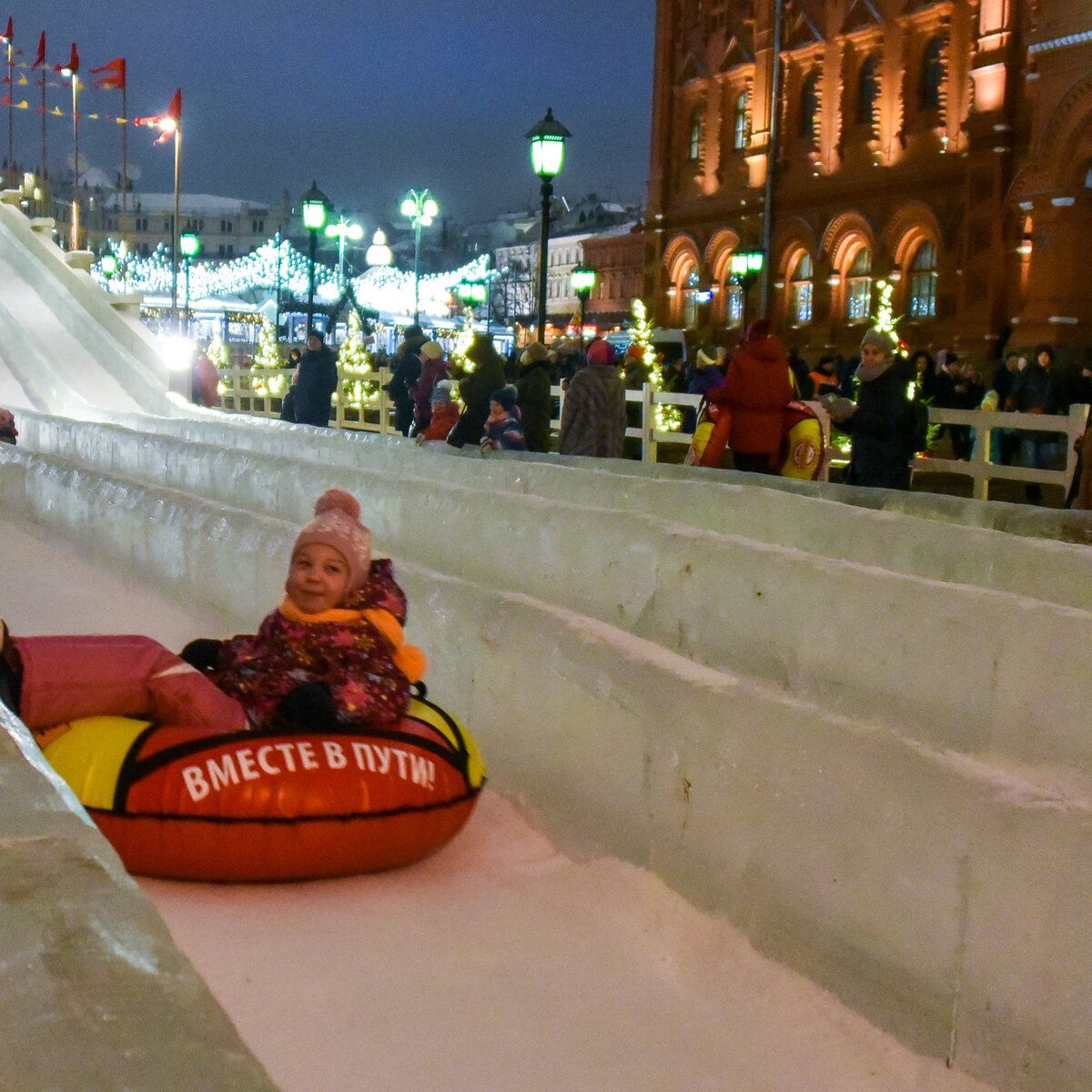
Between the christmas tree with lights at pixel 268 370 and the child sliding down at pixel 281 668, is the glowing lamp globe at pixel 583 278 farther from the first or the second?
the child sliding down at pixel 281 668

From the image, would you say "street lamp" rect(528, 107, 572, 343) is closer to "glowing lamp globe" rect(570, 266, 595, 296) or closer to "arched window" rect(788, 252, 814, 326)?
"glowing lamp globe" rect(570, 266, 595, 296)

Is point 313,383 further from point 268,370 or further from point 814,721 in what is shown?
point 814,721

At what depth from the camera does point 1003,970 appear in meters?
3.22

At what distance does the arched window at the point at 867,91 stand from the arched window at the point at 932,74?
71.8 inches

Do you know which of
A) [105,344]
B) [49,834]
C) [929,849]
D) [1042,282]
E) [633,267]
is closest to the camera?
[49,834]

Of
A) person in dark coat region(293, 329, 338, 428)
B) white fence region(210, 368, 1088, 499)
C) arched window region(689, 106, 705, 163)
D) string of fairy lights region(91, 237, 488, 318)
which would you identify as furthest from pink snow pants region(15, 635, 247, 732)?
string of fairy lights region(91, 237, 488, 318)

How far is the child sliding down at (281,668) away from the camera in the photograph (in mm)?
4562

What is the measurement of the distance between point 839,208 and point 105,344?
20.7 meters

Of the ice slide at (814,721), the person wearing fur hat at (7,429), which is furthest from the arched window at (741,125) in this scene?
the ice slide at (814,721)

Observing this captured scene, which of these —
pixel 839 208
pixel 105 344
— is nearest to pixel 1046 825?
pixel 105 344

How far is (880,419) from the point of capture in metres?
9.24

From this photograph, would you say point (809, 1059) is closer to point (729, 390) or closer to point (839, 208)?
point (729, 390)

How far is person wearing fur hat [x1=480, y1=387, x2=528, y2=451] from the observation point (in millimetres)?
11234

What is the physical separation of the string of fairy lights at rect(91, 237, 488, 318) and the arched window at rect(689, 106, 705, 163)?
1241cm
